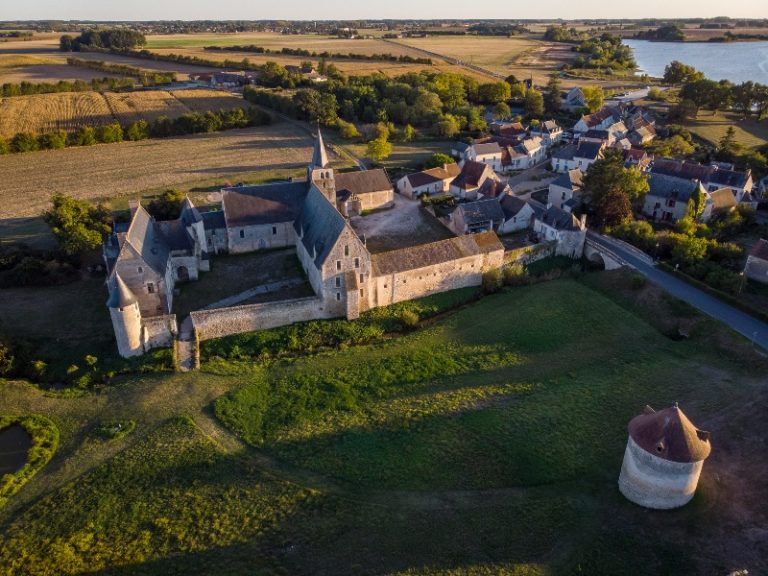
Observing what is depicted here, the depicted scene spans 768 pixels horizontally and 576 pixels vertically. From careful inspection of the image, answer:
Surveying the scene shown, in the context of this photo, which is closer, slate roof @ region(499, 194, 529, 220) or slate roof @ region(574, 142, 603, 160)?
slate roof @ region(499, 194, 529, 220)

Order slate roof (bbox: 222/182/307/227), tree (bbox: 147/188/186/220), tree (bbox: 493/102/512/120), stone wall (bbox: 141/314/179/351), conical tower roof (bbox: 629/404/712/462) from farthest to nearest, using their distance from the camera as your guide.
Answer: tree (bbox: 493/102/512/120), tree (bbox: 147/188/186/220), slate roof (bbox: 222/182/307/227), stone wall (bbox: 141/314/179/351), conical tower roof (bbox: 629/404/712/462)

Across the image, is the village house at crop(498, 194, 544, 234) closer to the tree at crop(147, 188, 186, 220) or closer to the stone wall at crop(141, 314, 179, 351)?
the stone wall at crop(141, 314, 179, 351)

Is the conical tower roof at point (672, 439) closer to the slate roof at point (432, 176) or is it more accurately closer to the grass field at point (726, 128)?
the slate roof at point (432, 176)

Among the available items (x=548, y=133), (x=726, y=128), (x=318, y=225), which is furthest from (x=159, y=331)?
(x=726, y=128)

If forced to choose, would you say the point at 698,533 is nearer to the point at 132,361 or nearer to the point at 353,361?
the point at 353,361

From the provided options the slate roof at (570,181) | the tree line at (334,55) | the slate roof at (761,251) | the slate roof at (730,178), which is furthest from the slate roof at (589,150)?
the tree line at (334,55)

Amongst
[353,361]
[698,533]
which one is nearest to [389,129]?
[353,361]

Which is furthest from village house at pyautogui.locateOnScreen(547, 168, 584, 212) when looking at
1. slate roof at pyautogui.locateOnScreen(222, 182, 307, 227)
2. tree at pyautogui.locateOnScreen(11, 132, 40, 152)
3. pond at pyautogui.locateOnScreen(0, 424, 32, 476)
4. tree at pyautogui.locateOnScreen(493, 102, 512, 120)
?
tree at pyautogui.locateOnScreen(11, 132, 40, 152)

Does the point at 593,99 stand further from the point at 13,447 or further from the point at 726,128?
the point at 13,447
